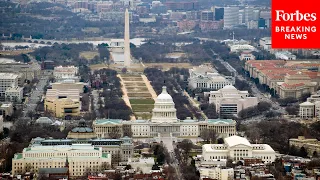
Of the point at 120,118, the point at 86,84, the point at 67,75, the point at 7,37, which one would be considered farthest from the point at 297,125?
the point at 7,37

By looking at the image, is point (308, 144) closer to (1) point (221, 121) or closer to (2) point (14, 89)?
(1) point (221, 121)

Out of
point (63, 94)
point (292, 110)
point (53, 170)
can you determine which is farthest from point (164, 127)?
point (53, 170)

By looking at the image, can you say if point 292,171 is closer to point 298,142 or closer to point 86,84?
point 298,142

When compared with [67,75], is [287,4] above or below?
above

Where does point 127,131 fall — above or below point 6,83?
above

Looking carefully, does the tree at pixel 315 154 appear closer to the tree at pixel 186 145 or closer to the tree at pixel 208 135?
the tree at pixel 186 145

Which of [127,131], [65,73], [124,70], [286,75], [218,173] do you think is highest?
[218,173]
